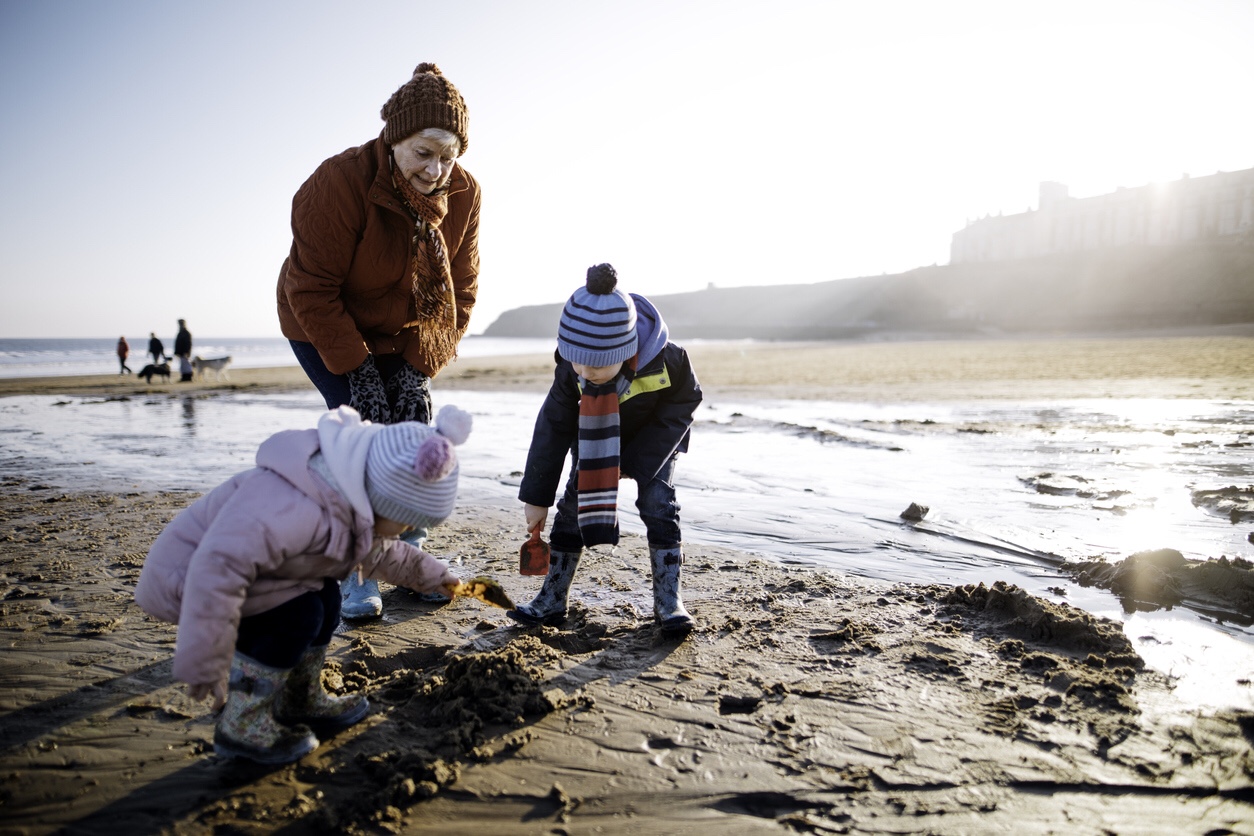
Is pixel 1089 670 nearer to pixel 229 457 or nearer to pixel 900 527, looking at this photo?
pixel 900 527

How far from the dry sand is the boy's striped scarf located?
458mm

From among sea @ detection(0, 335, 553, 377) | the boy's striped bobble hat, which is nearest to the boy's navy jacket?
the boy's striped bobble hat

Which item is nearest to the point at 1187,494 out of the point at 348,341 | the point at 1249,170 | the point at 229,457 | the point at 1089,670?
the point at 1089,670

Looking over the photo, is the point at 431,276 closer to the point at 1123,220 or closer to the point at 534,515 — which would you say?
the point at 534,515

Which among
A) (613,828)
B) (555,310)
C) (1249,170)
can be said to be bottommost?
(613,828)

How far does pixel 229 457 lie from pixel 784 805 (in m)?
6.90

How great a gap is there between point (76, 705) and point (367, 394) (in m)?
1.44

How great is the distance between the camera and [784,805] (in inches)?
72.7

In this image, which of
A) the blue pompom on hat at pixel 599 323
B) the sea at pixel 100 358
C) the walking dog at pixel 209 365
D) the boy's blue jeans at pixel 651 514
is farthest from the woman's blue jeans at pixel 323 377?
the walking dog at pixel 209 365

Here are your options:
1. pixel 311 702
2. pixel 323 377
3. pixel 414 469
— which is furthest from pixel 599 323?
pixel 311 702

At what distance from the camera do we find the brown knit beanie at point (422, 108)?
9.29 ft

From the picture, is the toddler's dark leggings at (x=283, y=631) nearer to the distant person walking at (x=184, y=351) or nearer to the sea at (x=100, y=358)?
the sea at (x=100, y=358)

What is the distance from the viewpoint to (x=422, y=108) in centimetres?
283

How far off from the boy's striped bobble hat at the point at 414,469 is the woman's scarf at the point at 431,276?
1.41m
